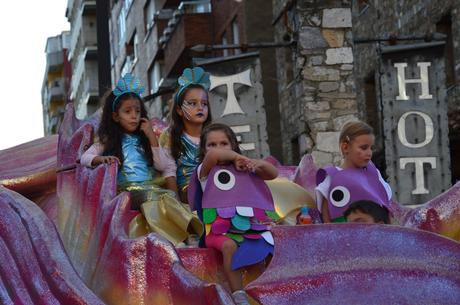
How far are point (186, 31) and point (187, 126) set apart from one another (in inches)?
944

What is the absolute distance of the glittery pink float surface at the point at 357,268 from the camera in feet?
16.8

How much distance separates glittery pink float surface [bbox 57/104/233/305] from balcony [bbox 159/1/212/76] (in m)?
24.2

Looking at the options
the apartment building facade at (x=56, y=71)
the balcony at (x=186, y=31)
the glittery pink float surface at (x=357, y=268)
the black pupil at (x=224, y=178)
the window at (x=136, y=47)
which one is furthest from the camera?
the apartment building facade at (x=56, y=71)

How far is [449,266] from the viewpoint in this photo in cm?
528

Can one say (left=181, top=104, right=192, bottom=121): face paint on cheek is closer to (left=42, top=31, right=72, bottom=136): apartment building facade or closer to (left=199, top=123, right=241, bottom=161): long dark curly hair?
(left=199, top=123, right=241, bottom=161): long dark curly hair

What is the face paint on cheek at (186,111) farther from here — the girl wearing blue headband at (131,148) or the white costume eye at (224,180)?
the white costume eye at (224,180)

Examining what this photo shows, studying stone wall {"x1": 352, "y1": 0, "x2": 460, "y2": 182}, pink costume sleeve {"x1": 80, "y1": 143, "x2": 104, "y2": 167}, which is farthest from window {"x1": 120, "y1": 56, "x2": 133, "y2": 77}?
pink costume sleeve {"x1": 80, "y1": 143, "x2": 104, "y2": 167}

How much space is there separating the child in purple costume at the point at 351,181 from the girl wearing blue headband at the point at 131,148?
746 mm

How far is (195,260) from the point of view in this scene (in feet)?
18.9

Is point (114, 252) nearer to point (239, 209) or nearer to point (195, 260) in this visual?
point (195, 260)

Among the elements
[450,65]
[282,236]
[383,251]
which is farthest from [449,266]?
[450,65]

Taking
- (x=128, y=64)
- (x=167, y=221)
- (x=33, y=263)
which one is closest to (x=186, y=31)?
(x=128, y=64)

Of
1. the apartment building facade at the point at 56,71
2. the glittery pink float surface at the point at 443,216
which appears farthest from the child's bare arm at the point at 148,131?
the apartment building facade at the point at 56,71

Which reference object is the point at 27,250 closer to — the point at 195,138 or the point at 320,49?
the point at 195,138
